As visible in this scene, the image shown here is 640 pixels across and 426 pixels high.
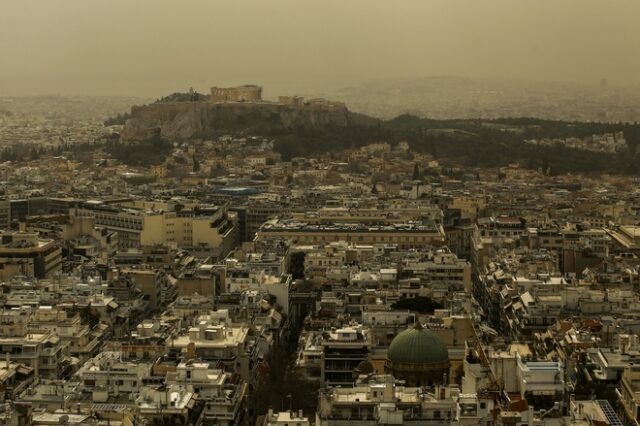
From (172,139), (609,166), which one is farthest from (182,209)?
(172,139)

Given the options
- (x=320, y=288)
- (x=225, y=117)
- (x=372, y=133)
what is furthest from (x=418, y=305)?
(x=225, y=117)

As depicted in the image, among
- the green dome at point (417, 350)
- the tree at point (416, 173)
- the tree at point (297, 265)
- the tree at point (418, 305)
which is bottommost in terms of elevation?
the tree at point (416, 173)

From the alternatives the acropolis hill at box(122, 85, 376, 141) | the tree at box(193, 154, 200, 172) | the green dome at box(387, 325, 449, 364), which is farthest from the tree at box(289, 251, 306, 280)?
the acropolis hill at box(122, 85, 376, 141)

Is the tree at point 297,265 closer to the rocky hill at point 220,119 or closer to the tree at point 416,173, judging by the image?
the tree at point 416,173

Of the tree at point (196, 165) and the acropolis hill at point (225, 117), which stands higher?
the acropolis hill at point (225, 117)

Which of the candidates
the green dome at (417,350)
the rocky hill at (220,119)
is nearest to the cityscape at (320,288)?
the green dome at (417,350)

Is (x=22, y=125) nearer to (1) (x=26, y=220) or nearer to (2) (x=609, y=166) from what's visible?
(2) (x=609, y=166)
